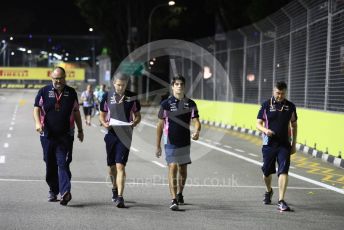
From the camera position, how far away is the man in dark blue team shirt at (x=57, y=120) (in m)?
9.07

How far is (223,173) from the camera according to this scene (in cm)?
1307

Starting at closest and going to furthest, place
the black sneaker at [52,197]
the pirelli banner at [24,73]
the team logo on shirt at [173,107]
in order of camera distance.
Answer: the team logo on shirt at [173,107] < the black sneaker at [52,197] < the pirelli banner at [24,73]

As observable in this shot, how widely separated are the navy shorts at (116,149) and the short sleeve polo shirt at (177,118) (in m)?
0.61

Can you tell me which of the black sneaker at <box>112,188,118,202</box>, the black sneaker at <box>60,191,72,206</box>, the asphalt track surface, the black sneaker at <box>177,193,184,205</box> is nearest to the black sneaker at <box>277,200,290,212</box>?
the asphalt track surface

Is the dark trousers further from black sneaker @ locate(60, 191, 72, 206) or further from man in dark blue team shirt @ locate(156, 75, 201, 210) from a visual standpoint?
man in dark blue team shirt @ locate(156, 75, 201, 210)

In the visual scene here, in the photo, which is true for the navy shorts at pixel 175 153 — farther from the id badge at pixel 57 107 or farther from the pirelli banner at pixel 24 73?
the pirelli banner at pixel 24 73

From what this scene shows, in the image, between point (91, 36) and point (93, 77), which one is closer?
point (93, 77)

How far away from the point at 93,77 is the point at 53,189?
261 feet

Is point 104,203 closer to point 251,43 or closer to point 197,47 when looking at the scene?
point 251,43

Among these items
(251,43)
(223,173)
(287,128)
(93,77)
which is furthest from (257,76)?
(93,77)

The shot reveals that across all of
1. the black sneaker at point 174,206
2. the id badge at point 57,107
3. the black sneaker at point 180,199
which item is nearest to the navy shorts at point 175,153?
the black sneaker at point 180,199

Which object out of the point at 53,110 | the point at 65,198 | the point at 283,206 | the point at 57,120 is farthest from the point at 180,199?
the point at 53,110

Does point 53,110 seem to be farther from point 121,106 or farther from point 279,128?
point 279,128

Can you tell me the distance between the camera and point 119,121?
29.9ft
